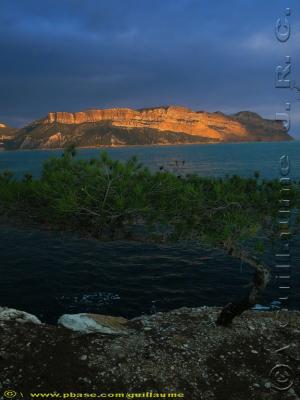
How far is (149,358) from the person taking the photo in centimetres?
1218

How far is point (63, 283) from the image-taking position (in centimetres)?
2592

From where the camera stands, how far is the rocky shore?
434 inches

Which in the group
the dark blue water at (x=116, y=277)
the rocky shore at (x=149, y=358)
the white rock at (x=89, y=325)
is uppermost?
the white rock at (x=89, y=325)

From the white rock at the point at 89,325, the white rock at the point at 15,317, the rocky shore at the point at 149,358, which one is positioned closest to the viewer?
the rocky shore at the point at 149,358

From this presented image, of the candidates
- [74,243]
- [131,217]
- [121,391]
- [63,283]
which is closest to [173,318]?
[121,391]

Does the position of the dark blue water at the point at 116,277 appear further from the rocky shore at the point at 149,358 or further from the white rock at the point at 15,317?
the rocky shore at the point at 149,358

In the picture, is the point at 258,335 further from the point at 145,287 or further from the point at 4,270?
the point at 4,270

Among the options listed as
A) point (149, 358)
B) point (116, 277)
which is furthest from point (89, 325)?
point (116, 277)

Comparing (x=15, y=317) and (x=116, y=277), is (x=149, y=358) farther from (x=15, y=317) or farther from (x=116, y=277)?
(x=116, y=277)

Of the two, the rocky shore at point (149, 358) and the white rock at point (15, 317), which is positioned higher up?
the white rock at point (15, 317)

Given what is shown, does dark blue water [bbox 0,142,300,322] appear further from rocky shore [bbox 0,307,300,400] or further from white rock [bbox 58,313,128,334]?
rocky shore [bbox 0,307,300,400]

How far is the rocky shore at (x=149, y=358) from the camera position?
1102 centimetres

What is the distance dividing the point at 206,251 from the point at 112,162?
2385 centimetres

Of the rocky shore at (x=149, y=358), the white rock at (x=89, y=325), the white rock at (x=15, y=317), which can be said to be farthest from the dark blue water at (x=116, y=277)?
the rocky shore at (x=149, y=358)
